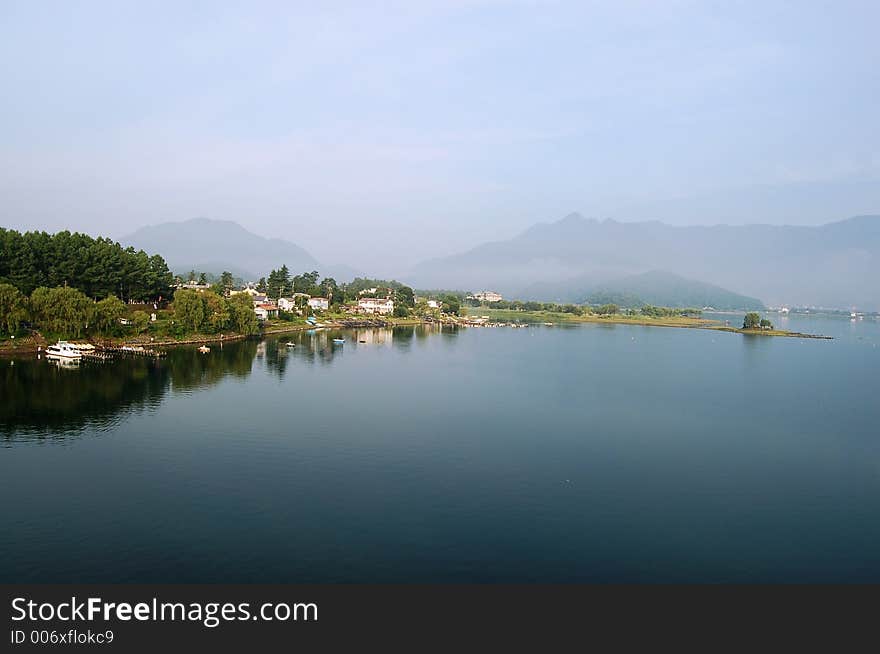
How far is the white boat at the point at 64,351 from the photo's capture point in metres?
36.5

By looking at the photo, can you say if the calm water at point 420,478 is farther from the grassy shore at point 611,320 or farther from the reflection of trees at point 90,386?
the grassy shore at point 611,320

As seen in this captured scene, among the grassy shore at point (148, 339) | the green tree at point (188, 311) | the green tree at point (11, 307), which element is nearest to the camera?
the green tree at point (11, 307)

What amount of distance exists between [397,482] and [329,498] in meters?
2.48

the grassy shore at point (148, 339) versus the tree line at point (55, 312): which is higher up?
the tree line at point (55, 312)

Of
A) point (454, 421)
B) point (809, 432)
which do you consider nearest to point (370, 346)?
point (454, 421)

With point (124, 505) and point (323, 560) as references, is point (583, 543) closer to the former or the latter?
point (323, 560)

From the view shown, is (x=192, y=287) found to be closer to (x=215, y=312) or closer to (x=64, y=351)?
(x=215, y=312)

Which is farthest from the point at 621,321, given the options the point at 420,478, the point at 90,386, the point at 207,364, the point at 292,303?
the point at 420,478

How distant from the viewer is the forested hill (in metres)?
41.2

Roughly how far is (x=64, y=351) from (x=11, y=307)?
5067 mm

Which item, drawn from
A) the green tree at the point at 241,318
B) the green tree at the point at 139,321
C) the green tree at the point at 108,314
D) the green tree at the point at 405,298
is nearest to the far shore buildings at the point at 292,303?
the green tree at the point at 241,318

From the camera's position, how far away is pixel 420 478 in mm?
18266

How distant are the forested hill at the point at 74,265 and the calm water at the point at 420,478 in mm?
10390

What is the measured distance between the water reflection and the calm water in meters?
0.20
